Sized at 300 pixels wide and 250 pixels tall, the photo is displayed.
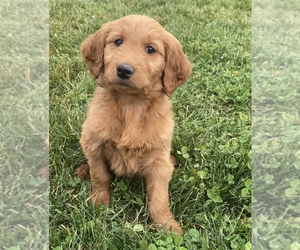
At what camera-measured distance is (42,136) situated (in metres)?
1.57

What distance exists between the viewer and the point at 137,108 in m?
2.37

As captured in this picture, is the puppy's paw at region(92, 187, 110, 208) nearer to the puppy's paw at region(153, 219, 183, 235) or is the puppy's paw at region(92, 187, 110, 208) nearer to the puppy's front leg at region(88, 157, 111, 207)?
the puppy's front leg at region(88, 157, 111, 207)

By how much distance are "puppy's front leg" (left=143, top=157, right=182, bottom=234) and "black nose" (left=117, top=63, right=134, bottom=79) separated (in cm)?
59

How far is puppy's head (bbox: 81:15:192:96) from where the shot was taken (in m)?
2.13

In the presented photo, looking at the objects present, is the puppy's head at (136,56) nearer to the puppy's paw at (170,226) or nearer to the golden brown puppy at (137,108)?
the golden brown puppy at (137,108)

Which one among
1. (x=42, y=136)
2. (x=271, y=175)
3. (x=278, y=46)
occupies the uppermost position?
(x=278, y=46)

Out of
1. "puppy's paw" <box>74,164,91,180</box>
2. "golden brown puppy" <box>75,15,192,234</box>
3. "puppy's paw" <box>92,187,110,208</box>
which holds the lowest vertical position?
"puppy's paw" <box>74,164,91,180</box>

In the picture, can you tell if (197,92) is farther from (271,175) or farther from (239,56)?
(271,175)

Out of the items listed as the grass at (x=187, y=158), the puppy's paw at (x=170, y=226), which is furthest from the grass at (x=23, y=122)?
the puppy's paw at (x=170, y=226)

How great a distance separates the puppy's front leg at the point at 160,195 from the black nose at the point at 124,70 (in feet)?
1.94

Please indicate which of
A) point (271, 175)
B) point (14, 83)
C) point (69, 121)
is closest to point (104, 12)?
point (69, 121)

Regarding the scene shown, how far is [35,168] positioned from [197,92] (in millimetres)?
2483

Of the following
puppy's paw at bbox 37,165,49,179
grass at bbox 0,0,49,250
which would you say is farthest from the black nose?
puppy's paw at bbox 37,165,49,179

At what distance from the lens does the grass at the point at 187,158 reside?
224 centimetres
